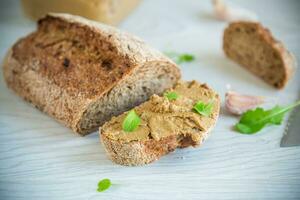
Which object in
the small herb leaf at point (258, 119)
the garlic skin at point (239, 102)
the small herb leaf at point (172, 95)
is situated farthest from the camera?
the garlic skin at point (239, 102)

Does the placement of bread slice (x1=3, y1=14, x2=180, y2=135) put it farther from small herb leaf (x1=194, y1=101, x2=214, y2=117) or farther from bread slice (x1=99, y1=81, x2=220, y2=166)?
small herb leaf (x1=194, y1=101, x2=214, y2=117)

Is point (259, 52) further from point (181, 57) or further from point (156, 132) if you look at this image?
point (156, 132)

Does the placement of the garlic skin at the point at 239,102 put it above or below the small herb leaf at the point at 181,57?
below

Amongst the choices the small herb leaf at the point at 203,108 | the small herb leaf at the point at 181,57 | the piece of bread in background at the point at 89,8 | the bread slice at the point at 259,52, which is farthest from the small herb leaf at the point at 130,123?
the piece of bread in background at the point at 89,8

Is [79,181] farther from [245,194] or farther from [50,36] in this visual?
[50,36]

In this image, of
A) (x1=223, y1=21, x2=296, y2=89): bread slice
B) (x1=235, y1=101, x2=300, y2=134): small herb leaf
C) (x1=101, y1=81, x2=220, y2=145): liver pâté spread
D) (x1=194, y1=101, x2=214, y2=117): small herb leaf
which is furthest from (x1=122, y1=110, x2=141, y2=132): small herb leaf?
(x1=223, y1=21, x2=296, y2=89): bread slice

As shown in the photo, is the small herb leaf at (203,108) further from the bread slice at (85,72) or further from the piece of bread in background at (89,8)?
the piece of bread in background at (89,8)
